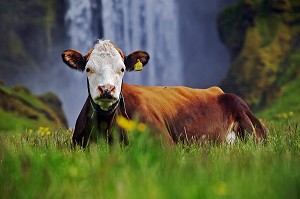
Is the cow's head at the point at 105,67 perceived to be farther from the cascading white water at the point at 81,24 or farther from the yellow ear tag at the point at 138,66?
the cascading white water at the point at 81,24

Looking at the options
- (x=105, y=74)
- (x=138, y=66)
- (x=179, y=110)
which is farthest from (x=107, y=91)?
(x=179, y=110)

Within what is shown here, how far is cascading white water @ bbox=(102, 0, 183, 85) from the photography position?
6594cm

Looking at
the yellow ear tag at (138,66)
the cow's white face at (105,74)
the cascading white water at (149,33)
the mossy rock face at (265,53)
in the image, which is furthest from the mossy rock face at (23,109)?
the cow's white face at (105,74)

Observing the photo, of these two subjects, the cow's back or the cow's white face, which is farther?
the cow's back

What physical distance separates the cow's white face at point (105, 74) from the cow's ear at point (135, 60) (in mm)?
348

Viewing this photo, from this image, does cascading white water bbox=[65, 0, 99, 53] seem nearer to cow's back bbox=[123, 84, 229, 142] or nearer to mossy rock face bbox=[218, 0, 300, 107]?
mossy rock face bbox=[218, 0, 300, 107]

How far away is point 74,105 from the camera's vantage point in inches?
3002

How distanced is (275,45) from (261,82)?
13.4 feet

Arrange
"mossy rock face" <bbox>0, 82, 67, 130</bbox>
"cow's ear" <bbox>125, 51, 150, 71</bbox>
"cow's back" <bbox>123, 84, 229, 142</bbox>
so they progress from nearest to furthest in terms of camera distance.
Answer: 1. "cow's ear" <bbox>125, 51, 150, 71</bbox>
2. "cow's back" <bbox>123, 84, 229, 142</bbox>
3. "mossy rock face" <bbox>0, 82, 67, 130</bbox>

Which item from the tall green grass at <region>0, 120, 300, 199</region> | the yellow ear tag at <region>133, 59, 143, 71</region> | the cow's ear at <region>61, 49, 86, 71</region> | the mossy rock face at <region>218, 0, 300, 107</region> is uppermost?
the cow's ear at <region>61, 49, 86, 71</region>

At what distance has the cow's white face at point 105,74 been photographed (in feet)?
23.2

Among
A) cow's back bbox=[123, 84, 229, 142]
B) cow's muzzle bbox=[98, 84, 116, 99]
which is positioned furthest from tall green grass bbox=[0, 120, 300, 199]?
cow's back bbox=[123, 84, 229, 142]

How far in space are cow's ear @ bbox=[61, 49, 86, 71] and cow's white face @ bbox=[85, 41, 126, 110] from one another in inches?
11.3

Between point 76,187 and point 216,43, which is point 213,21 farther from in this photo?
point 76,187
